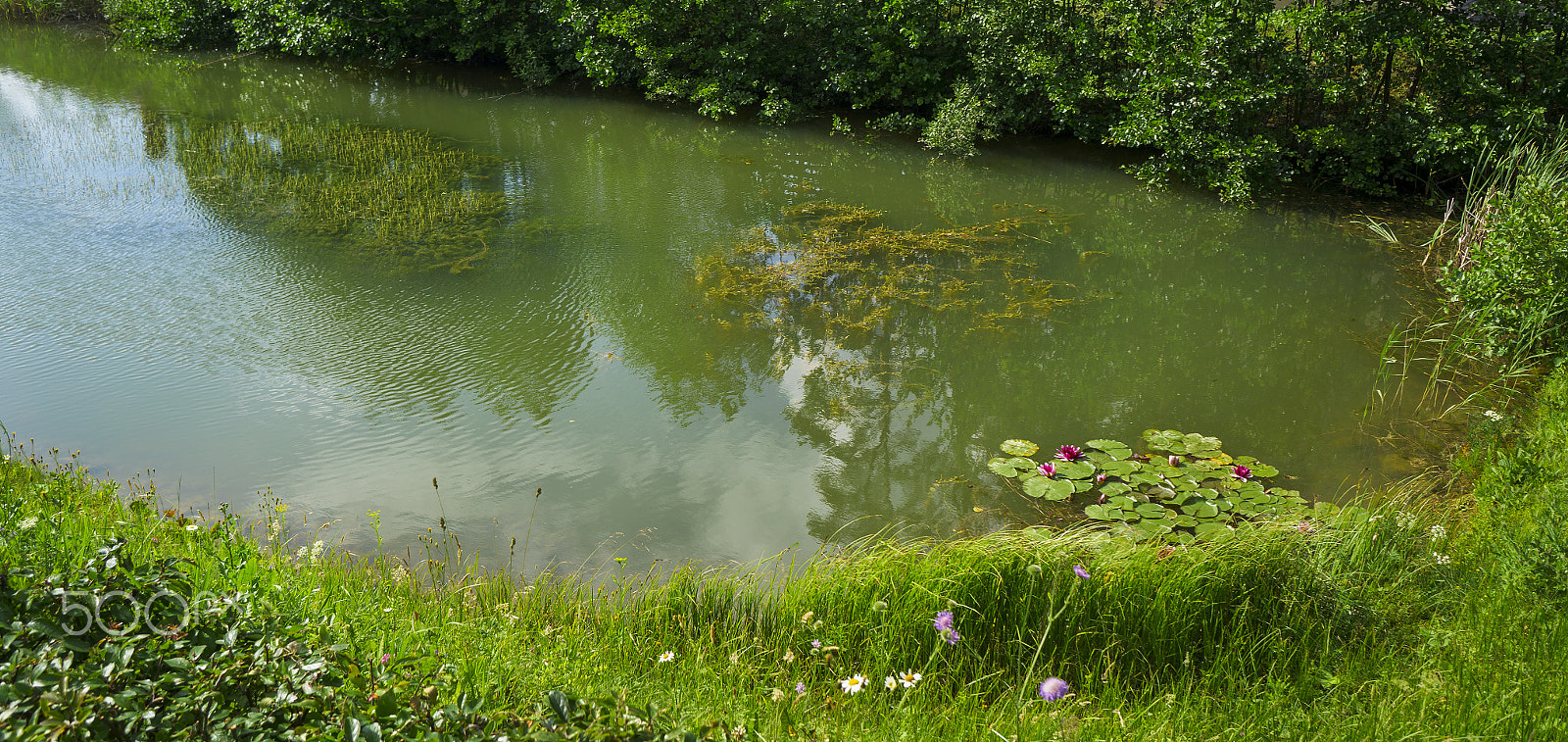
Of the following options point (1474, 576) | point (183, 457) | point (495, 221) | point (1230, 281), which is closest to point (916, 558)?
point (1474, 576)

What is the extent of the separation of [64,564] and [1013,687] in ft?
8.45

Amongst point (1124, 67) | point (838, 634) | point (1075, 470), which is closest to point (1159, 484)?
point (1075, 470)

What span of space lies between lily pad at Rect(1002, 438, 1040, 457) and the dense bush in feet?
17.1

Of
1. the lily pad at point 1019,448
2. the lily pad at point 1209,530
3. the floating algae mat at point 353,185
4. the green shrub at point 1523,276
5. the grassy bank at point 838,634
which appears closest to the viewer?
the grassy bank at point 838,634

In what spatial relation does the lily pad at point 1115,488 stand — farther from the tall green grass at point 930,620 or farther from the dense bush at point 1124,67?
the dense bush at point 1124,67

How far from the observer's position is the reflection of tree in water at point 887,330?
14.7ft

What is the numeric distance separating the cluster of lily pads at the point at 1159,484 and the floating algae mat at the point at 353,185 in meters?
4.62

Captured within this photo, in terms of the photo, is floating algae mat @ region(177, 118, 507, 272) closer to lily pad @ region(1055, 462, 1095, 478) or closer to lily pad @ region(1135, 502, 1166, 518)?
lily pad @ region(1055, 462, 1095, 478)

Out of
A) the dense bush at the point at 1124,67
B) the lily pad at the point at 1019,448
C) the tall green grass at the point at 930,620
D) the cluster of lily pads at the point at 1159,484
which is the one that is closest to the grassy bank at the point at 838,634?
the tall green grass at the point at 930,620

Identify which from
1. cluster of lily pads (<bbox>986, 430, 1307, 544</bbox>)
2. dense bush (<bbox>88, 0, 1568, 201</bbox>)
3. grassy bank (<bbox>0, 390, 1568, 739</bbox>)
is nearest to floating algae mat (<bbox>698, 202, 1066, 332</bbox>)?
cluster of lily pads (<bbox>986, 430, 1307, 544</bbox>)

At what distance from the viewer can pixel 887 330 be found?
19.9 feet

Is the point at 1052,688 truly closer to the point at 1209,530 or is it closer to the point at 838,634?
the point at 838,634

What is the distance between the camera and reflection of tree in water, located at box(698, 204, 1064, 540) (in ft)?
14.7

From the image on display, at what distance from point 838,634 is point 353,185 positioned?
7597 millimetres
